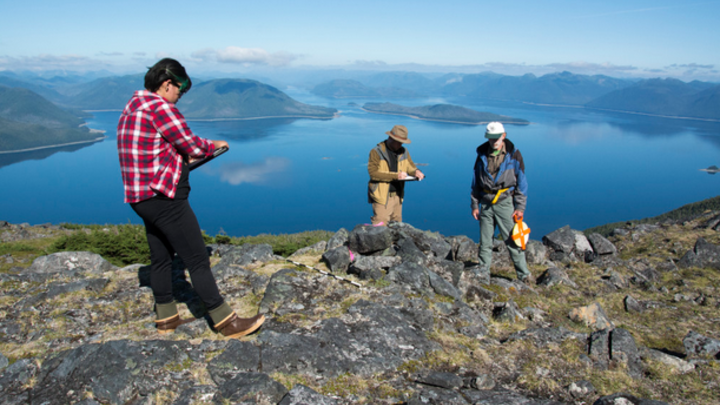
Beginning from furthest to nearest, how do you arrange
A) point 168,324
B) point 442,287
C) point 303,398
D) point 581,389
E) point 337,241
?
point 337,241 < point 442,287 < point 168,324 < point 581,389 < point 303,398

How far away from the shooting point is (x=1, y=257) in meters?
A: 9.95

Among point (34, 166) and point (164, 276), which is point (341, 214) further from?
point (34, 166)

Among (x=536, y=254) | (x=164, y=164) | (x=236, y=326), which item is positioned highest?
(x=164, y=164)

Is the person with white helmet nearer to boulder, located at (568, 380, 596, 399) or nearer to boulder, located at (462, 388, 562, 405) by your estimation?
boulder, located at (568, 380, 596, 399)

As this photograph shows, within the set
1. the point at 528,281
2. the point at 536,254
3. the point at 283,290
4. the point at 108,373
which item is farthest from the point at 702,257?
the point at 108,373

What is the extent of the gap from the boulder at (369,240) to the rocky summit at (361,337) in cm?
2

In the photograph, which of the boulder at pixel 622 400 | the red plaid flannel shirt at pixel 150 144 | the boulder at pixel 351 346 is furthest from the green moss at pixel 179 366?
the boulder at pixel 622 400

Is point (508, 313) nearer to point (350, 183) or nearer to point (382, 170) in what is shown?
point (382, 170)

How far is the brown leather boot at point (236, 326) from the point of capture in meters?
3.55

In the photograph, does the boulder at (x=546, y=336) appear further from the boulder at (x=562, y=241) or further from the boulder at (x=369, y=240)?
the boulder at (x=562, y=241)

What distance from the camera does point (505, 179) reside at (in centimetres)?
602

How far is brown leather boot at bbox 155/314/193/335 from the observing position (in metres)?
3.76

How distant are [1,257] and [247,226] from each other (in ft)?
226

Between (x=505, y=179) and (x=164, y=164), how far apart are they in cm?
487
